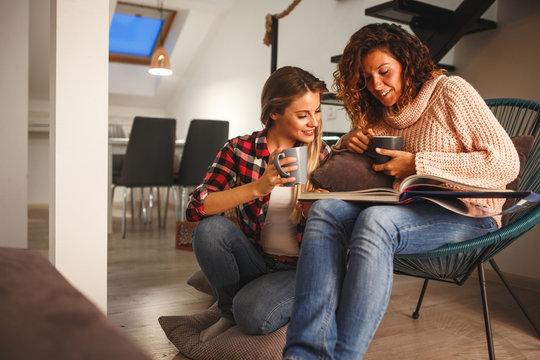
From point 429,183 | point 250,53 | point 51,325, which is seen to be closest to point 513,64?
point 429,183

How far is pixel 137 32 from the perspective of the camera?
5547 mm

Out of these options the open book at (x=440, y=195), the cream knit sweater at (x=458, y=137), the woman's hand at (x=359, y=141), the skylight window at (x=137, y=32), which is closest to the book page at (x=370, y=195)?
the open book at (x=440, y=195)

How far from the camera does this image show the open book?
95cm

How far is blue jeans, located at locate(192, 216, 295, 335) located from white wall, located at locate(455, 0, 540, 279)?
1.30m

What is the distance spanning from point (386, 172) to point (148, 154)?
2.44 m

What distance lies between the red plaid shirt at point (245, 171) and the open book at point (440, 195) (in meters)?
0.28

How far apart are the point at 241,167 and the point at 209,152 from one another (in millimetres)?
2258

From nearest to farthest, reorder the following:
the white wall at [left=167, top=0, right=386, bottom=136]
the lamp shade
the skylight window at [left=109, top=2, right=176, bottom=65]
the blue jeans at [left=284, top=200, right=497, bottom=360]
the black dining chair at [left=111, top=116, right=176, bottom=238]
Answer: the blue jeans at [left=284, top=200, right=497, bottom=360] < the white wall at [left=167, top=0, right=386, bottom=136] < the black dining chair at [left=111, top=116, right=176, bottom=238] < the lamp shade < the skylight window at [left=109, top=2, right=176, bottom=65]

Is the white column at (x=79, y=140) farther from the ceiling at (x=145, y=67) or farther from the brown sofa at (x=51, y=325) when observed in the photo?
the ceiling at (x=145, y=67)

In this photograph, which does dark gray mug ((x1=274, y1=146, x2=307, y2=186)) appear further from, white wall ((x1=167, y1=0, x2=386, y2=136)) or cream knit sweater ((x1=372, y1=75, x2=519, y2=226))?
white wall ((x1=167, y1=0, x2=386, y2=136))

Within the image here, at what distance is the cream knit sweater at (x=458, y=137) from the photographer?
1.12m

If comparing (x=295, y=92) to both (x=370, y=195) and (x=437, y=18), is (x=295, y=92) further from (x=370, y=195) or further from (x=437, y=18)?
(x=437, y=18)

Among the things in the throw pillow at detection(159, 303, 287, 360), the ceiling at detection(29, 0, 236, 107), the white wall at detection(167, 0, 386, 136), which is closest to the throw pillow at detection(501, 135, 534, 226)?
the throw pillow at detection(159, 303, 287, 360)

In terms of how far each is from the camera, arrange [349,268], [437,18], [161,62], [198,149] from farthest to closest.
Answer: [161,62], [198,149], [437,18], [349,268]
